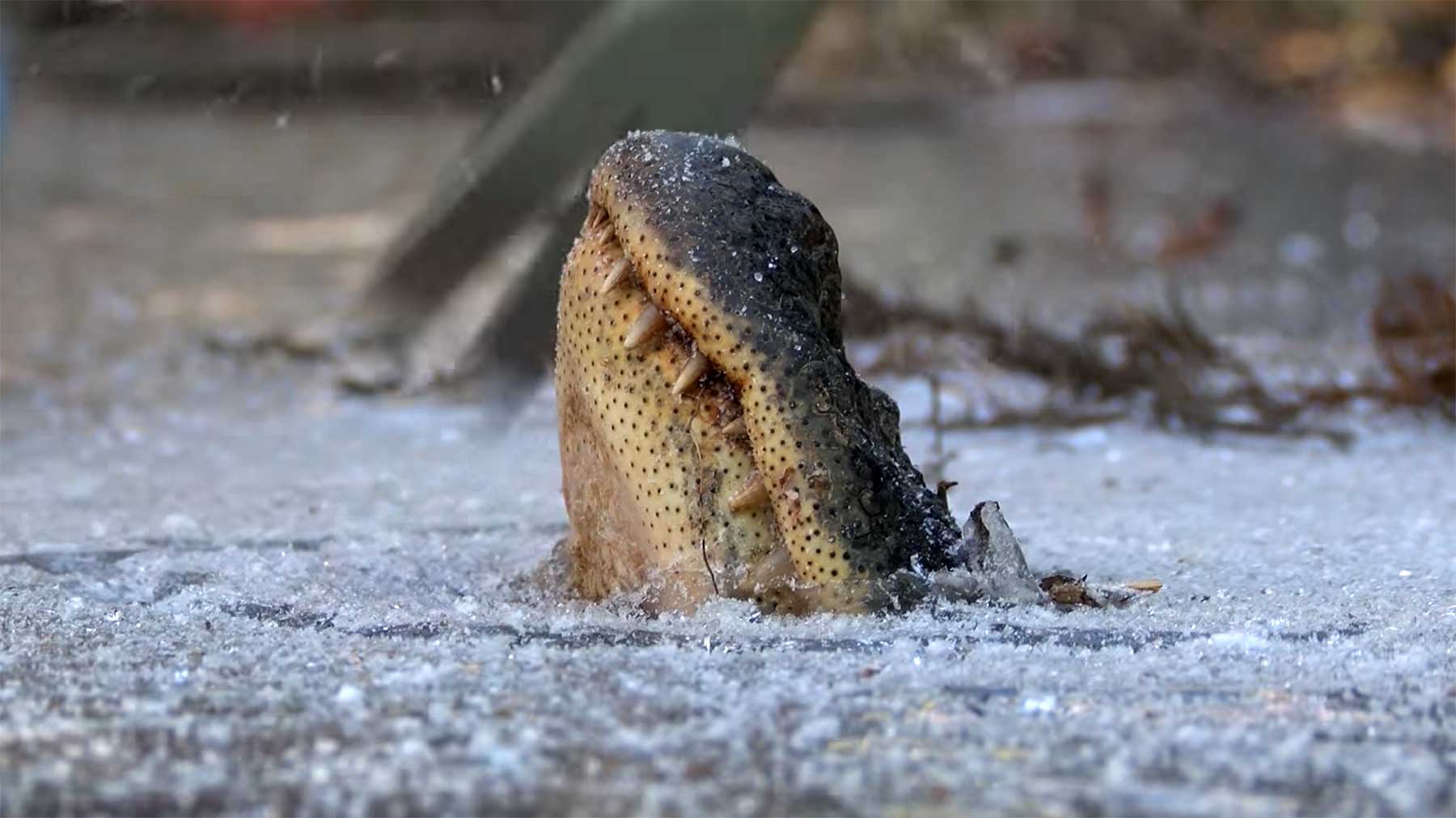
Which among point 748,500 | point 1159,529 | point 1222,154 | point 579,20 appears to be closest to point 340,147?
point 1222,154

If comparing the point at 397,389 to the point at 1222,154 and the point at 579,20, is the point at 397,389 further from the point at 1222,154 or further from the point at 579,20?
the point at 1222,154

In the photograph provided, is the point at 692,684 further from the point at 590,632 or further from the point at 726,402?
the point at 726,402

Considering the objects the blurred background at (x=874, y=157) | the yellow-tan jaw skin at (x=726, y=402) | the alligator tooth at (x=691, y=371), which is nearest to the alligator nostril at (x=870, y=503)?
the yellow-tan jaw skin at (x=726, y=402)

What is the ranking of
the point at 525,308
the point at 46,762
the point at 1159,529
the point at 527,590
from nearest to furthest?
the point at 46,762, the point at 527,590, the point at 1159,529, the point at 525,308

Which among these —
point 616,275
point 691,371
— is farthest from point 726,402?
point 616,275

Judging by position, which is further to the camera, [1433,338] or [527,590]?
[1433,338]

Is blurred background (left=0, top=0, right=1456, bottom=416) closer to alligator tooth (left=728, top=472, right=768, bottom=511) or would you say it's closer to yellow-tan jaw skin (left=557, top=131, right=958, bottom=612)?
yellow-tan jaw skin (left=557, top=131, right=958, bottom=612)

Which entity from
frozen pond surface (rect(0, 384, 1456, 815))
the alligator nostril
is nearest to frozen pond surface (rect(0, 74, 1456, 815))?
frozen pond surface (rect(0, 384, 1456, 815))
